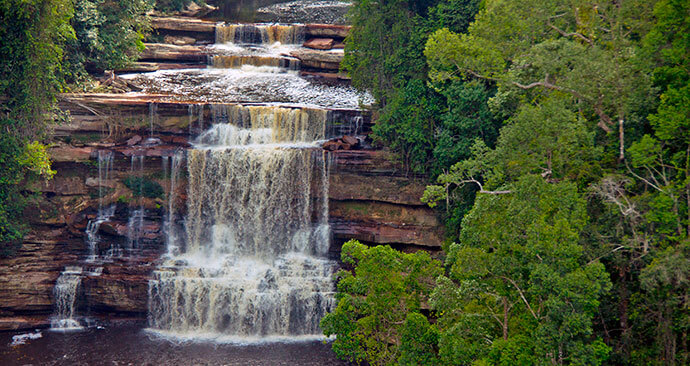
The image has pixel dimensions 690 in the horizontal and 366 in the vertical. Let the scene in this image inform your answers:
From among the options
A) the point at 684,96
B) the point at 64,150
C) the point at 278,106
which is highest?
the point at 684,96

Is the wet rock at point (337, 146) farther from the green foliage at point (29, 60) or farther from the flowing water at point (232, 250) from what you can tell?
the green foliage at point (29, 60)

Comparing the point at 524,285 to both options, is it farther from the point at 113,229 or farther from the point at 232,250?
the point at 113,229

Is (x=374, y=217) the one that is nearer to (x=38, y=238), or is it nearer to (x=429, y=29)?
(x=429, y=29)

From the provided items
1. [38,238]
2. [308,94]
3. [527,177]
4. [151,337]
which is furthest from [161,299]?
[527,177]

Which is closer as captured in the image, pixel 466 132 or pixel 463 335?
pixel 463 335

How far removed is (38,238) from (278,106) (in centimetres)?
1265

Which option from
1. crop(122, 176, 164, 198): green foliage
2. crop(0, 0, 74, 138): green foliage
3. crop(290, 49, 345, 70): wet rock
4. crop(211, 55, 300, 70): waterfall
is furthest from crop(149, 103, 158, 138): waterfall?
crop(290, 49, 345, 70): wet rock

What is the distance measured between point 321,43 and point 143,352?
875 inches

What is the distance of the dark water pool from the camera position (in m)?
26.8

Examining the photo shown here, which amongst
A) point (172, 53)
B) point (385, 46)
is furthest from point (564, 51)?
point (172, 53)

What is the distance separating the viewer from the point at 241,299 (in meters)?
29.8

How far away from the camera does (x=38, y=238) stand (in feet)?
105

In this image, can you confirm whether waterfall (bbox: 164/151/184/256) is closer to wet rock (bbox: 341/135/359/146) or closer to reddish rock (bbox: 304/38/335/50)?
wet rock (bbox: 341/135/359/146)

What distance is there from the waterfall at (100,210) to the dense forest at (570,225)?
15.1 m
